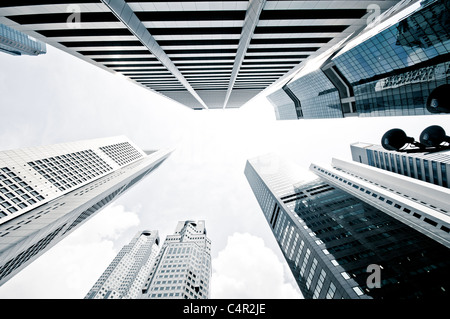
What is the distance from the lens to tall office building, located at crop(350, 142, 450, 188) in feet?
205

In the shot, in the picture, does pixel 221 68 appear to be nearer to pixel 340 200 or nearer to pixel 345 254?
pixel 345 254

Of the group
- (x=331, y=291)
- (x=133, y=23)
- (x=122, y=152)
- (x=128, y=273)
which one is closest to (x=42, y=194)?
(x=122, y=152)

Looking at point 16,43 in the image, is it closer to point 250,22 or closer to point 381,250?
point 250,22

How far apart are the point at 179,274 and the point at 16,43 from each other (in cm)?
13300

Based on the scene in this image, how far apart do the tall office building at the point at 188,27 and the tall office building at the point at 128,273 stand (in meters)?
128

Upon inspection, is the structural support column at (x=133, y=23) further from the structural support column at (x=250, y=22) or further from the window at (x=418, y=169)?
the window at (x=418, y=169)

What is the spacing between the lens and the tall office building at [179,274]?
67125mm

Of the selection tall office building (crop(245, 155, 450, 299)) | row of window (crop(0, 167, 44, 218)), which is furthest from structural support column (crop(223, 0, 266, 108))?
row of window (crop(0, 167, 44, 218))

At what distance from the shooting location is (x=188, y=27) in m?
15.3

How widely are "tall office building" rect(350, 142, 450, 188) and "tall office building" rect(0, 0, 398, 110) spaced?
52.7 meters

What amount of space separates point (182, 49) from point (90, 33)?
7332 mm

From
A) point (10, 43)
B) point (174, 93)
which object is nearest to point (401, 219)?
point (174, 93)

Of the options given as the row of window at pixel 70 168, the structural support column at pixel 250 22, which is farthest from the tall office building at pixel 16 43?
the structural support column at pixel 250 22
